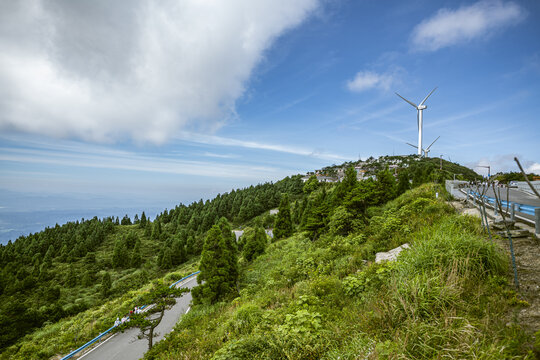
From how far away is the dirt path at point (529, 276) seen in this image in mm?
3239

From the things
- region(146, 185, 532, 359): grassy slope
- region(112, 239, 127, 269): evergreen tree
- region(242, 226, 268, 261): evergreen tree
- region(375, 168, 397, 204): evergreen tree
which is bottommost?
region(112, 239, 127, 269): evergreen tree

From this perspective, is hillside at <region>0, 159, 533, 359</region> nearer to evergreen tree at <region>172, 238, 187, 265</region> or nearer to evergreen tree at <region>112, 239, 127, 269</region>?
evergreen tree at <region>172, 238, 187, 265</region>

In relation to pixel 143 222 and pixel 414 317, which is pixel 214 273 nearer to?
pixel 414 317

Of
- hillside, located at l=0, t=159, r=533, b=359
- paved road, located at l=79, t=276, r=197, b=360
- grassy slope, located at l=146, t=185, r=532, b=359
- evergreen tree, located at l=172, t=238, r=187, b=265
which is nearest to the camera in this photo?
grassy slope, located at l=146, t=185, r=532, b=359

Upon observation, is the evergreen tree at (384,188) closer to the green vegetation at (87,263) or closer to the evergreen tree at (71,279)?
the green vegetation at (87,263)

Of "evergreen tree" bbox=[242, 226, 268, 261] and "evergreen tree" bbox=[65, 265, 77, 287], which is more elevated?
"evergreen tree" bbox=[242, 226, 268, 261]

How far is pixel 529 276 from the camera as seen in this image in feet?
14.3

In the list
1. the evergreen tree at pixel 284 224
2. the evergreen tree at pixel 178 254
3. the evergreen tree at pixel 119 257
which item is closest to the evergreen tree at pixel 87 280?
the evergreen tree at pixel 119 257

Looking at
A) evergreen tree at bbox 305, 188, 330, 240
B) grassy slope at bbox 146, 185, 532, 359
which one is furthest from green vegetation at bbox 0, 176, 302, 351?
grassy slope at bbox 146, 185, 532, 359

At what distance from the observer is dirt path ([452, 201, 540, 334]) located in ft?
10.6

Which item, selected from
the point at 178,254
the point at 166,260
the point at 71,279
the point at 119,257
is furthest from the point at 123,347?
the point at 119,257

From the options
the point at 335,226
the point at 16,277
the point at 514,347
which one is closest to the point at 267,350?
the point at 514,347

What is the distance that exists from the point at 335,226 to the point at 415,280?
14227mm

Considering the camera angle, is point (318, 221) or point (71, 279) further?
point (71, 279)
